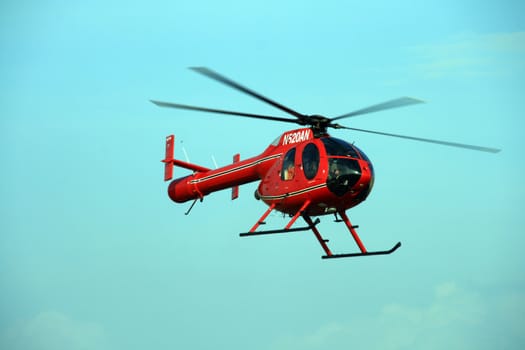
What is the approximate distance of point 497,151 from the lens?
1305 inches

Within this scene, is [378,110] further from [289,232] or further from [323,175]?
[289,232]

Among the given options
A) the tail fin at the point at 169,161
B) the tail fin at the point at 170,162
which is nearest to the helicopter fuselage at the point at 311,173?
the tail fin at the point at 170,162

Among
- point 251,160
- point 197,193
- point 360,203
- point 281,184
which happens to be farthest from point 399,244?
point 197,193

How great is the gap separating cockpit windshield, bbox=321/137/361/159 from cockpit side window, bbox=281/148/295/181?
4.09 feet

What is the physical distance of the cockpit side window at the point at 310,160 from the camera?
1286 inches

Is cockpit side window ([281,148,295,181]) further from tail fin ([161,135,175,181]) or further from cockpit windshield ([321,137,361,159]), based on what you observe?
tail fin ([161,135,175,181])

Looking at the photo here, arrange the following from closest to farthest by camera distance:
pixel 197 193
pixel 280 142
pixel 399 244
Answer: pixel 399 244 < pixel 280 142 < pixel 197 193

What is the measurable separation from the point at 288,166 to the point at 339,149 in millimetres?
1889

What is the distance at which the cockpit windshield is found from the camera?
3262 centimetres

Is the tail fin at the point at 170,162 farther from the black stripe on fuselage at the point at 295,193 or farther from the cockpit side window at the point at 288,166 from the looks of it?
the cockpit side window at the point at 288,166

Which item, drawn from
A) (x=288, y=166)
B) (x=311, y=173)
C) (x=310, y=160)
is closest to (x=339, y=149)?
(x=310, y=160)

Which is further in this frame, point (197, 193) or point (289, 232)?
point (197, 193)

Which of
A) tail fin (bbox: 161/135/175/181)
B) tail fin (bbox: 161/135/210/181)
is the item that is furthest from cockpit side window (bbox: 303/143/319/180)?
tail fin (bbox: 161/135/175/181)

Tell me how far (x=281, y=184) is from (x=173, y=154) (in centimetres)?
689
